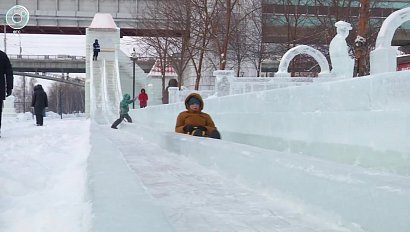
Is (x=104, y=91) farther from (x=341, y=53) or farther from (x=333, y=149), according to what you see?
(x=333, y=149)

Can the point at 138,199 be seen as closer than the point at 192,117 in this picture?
Yes

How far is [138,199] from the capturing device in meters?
2.34

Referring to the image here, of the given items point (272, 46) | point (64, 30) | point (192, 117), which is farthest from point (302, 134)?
point (64, 30)

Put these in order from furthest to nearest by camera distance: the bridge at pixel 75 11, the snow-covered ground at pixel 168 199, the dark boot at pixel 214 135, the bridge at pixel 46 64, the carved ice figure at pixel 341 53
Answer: the bridge at pixel 46 64
the bridge at pixel 75 11
the carved ice figure at pixel 341 53
the dark boot at pixel 214 135
the snow-covered ground at pixel 168 199

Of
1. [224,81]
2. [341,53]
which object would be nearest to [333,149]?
[341,53]

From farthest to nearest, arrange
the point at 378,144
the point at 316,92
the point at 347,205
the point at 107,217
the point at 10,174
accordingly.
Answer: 1. the point at 316,92
2. the point at 10,174
3. the point at 378,144
4. the point at 347,205
5. the point at 107,217

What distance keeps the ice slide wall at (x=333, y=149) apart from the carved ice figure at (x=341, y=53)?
124 inches

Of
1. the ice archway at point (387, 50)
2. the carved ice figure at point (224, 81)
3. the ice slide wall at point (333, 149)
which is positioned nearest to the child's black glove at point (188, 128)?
the ice slide wall at point (333, 149)

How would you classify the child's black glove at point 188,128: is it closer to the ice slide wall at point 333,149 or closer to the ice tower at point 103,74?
the ice slide wall at point 333,149

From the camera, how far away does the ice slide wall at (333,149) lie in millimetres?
2068

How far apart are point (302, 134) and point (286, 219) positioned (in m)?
2.88

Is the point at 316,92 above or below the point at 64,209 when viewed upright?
above

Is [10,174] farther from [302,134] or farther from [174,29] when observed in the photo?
[174,29]

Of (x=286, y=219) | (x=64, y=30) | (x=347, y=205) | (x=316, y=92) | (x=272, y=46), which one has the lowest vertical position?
(x=286, y=219)
